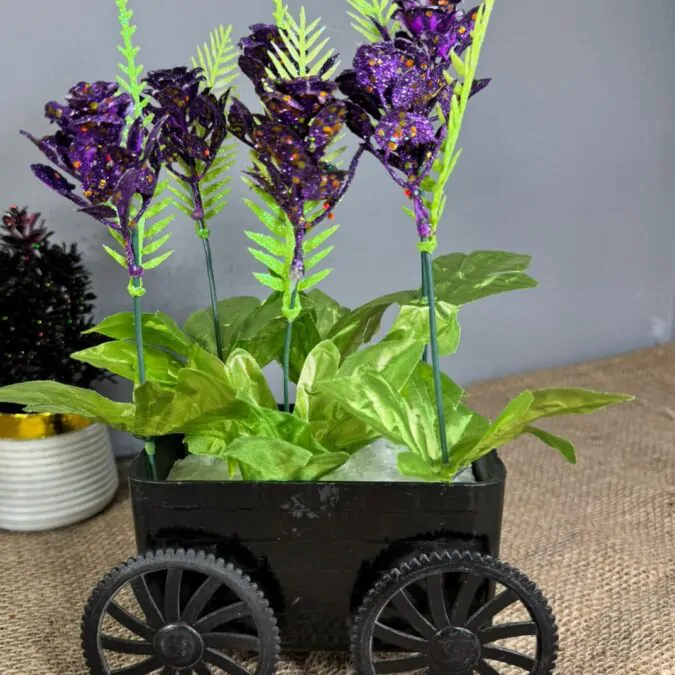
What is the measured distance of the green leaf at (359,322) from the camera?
64cm

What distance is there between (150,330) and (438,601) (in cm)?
33

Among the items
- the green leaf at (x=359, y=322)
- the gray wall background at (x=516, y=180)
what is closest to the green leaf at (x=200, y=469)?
the green leaf at (x=359, y=322)

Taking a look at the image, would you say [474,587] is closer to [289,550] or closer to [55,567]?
[289,550]

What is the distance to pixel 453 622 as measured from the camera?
20.0 inches

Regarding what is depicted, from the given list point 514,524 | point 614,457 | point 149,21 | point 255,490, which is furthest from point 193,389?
point 614,457

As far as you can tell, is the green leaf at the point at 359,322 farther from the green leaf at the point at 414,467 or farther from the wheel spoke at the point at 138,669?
the wheel spoke at the point at 138,669

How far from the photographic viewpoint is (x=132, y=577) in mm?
498

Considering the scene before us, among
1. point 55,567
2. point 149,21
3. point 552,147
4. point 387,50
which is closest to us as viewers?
point 387,50

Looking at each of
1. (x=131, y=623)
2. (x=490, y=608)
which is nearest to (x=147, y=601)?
(x=131, y=623)

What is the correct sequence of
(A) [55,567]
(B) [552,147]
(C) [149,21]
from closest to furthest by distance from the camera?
(A) [55,567], (C) [149,21], (B) [552,147]

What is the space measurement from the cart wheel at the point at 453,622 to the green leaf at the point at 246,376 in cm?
17

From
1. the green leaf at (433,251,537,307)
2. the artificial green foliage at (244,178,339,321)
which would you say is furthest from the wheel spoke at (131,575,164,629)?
the green leaf at (433,251,537,307)

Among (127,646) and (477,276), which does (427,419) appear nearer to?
(477,276)

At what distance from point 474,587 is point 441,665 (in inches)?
2.3
